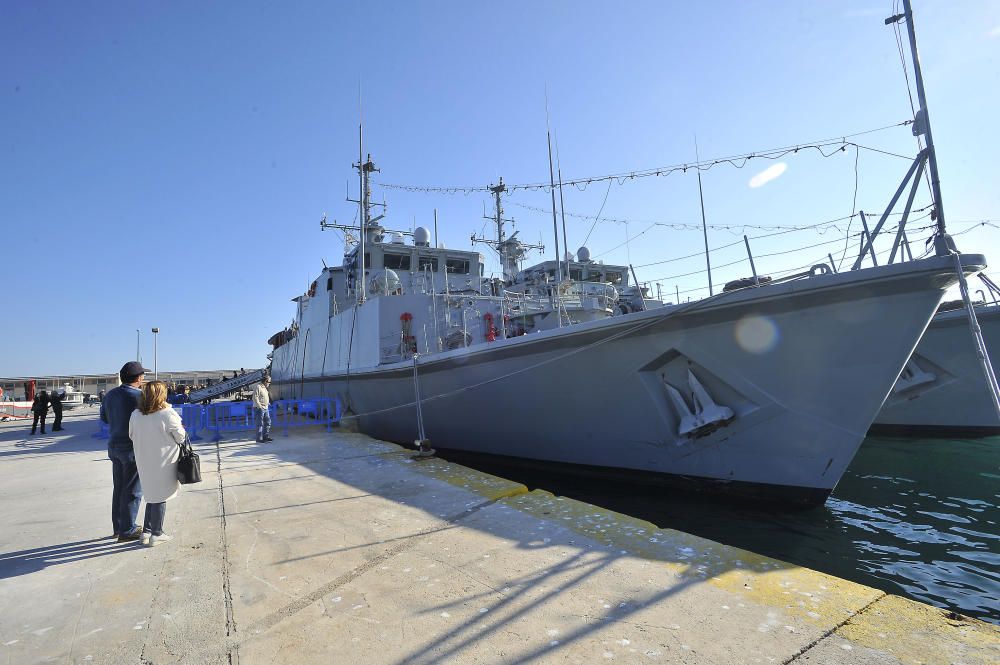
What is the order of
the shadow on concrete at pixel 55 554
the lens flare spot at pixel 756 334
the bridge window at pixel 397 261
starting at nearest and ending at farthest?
the shadow on concrete at pixel 55 554, the lens flare spot at pixel 756 334, the bridge window at pixel 397 261

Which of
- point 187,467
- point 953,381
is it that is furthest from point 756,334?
point 953,381

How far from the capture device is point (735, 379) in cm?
Result: 530

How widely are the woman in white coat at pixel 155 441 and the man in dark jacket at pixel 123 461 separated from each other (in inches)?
4.5

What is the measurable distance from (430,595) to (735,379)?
4.16 m

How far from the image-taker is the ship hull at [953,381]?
10.2 metres

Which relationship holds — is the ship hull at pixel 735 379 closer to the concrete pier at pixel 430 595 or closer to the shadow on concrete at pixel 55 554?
the concrete pier at pixel 430 595

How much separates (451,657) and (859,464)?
9031 mm

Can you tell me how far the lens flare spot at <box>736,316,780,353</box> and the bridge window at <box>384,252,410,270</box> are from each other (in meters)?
9.77

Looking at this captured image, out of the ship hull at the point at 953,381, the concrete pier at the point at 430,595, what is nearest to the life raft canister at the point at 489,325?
the concrete pier at the point at 430,595

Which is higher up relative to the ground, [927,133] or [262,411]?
[927,133]

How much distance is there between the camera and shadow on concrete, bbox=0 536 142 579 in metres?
2.89

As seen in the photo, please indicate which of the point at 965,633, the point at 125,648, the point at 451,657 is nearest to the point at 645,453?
the point at 965,633

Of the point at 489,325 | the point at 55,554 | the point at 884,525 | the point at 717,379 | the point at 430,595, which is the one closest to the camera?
the point at 430,595

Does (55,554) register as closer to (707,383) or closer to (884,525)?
(707,383)
